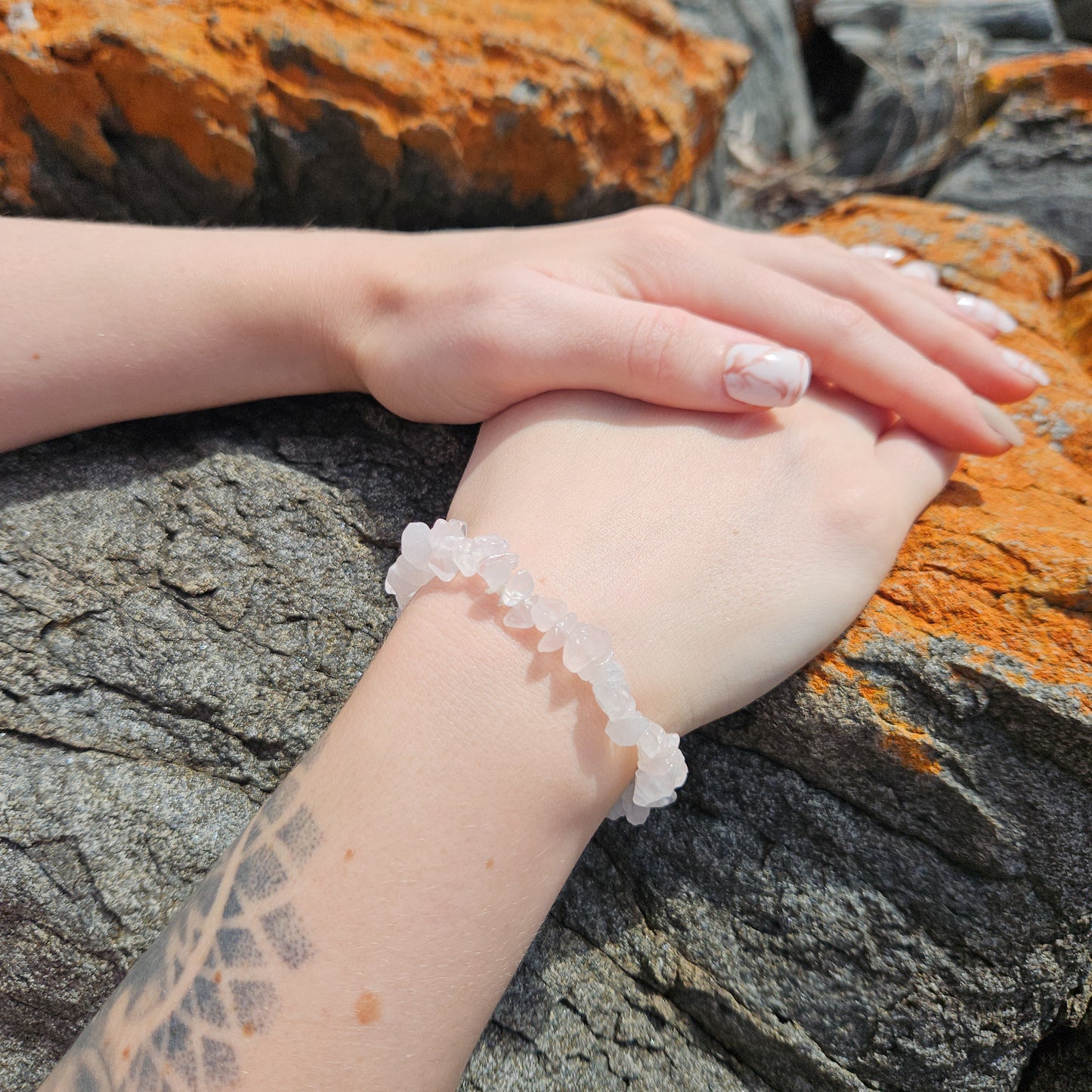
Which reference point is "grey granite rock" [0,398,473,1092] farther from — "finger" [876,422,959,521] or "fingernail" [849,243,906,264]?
"fingernail" [849,243,906,264]

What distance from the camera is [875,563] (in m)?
1.01

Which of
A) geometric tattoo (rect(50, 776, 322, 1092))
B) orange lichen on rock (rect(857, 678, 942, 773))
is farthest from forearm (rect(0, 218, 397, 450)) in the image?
orange lichen on rock (rect(857, 678, 942, 773))

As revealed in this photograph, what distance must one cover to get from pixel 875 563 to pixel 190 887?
3.36ft

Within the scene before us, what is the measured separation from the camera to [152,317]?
1049mm

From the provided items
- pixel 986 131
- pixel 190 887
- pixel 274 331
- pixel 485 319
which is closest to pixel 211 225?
pixel 274 331

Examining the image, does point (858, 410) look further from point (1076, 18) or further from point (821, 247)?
point (1076, 18)

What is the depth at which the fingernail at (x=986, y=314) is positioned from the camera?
4.76 ft

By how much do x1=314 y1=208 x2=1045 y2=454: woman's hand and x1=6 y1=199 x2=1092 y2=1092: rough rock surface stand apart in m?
0.17

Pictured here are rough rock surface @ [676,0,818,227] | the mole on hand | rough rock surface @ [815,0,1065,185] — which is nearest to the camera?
the mole on hand

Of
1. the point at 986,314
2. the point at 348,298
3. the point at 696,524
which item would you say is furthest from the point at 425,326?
the point at 986,314

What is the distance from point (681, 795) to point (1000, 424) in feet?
2.36

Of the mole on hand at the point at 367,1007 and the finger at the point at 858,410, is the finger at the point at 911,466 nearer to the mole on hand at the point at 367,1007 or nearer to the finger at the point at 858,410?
the finger at the point at 858,410

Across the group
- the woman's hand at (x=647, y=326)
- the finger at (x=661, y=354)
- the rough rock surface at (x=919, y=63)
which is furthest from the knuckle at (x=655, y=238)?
the rough rock surface at (x=919, y=63)

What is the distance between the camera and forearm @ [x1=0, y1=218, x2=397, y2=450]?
3.36 feet
